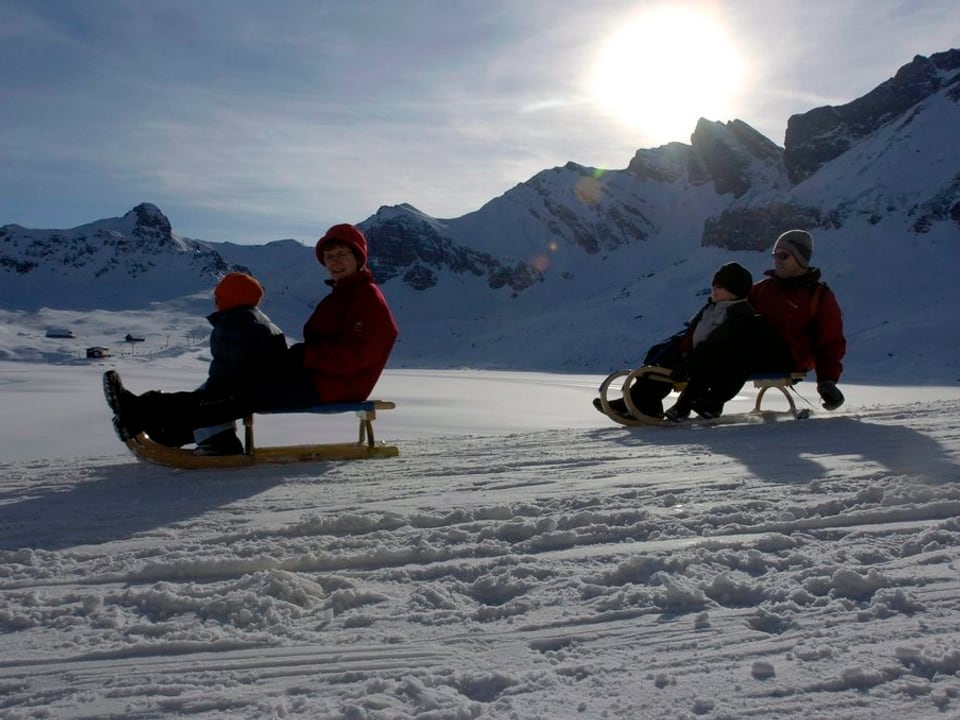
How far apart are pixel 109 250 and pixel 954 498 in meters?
162

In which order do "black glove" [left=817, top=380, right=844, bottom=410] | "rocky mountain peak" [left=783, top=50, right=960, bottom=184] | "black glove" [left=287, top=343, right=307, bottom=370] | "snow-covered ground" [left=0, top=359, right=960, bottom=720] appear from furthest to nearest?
"rocky mountain peak" [left=783, top=50, right=960, bottom=184]
"black glove" [left=817, top=380, right=844, bottom=410]
"black glove" [left=287, top=343, right=307, bottom=370]
"snow-covered ground" [left=0, top=359, right=960, bottom=720]

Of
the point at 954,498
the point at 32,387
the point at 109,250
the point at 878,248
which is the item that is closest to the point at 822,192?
the point at 878,248

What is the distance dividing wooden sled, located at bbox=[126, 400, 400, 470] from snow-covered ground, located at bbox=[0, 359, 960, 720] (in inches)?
12.0

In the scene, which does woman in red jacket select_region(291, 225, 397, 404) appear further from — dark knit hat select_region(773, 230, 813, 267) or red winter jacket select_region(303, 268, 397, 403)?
dark knit hat select_region(773, 230, 813, 267)

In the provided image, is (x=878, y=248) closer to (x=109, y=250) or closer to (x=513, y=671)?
(x=513, y=671)

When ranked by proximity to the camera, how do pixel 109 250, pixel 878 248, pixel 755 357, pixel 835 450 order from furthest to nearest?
pixel 109 250
pixel 878 248
pixel 755 357
pixel 835 450

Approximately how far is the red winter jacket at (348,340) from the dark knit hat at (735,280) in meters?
2.83

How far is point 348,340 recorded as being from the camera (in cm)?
454

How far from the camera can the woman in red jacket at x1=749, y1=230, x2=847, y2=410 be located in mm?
6105

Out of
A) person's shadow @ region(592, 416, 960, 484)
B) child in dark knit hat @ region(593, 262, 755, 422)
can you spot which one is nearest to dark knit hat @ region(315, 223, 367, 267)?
person's shadow @ region(592, 416, 960, 484)

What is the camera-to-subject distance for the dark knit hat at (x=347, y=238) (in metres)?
4.69

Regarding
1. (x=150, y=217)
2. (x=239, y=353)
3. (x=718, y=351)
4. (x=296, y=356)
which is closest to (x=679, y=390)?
(x=718, y=351)

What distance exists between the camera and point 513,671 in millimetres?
1723

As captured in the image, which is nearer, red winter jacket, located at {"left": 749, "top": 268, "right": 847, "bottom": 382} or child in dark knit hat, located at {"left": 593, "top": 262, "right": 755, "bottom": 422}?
child in dark knit hat, located at {"left": 593, "top": 262, "right": 755, "bottom": 422}
